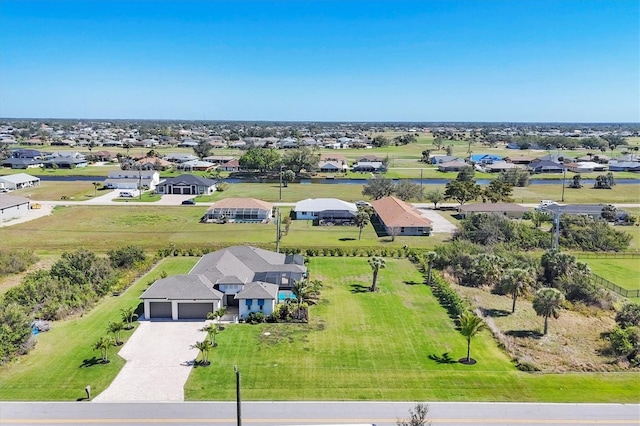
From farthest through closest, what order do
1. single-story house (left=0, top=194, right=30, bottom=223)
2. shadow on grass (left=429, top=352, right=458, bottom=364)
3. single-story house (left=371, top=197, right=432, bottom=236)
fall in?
single-story house (left=0, top=194, right=30, bottom=223) < single-story house (left=371, top=197, right=432, bottom=236) < shadow on grass (left=429, top=352, right=458, bottom=364)

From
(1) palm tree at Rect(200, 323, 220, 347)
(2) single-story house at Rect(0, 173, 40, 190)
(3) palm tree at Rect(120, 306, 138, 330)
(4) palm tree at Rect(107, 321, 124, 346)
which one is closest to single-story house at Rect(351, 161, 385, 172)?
(2) single-story house at Rect(0, 173, 40, 190)

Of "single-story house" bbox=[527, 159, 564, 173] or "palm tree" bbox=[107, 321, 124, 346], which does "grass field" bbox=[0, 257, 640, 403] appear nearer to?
"palm tree" bbox=[107, 321, 124, 346]

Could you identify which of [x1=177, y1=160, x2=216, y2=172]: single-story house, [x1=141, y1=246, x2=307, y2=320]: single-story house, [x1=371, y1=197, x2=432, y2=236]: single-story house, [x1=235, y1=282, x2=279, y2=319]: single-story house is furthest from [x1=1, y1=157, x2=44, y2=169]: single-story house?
[x1=235, y1=282, x2=279, y2=319]: single-story house

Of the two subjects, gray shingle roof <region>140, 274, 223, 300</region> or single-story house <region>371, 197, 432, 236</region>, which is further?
single-story house <region>371, 197, 432, 236</region>

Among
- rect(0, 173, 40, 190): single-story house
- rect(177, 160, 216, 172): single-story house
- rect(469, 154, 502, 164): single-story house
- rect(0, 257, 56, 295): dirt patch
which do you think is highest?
rect(469, 154, 502, 164): single-story house

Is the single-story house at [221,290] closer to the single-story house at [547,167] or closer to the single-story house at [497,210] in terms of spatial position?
the single-story house at [497,210]

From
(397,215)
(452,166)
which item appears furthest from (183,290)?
(452,166)

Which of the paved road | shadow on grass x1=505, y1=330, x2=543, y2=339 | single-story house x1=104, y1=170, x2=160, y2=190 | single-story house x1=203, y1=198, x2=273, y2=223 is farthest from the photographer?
single-story house x1=104, y1=170, x2=160, y2=190

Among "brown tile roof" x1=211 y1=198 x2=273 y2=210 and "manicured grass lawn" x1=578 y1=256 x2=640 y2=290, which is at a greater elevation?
"brown tile roof" x1=211 y1=198 x2=273 y2=210

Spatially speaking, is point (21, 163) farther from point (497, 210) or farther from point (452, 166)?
point (497, 210)
